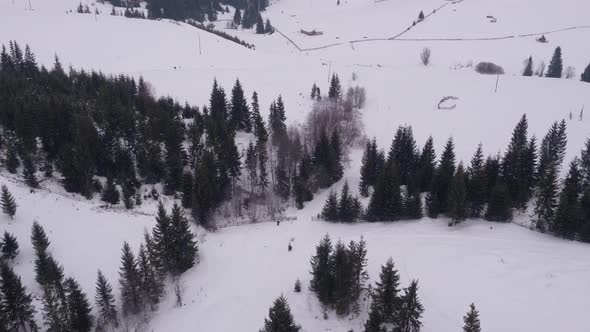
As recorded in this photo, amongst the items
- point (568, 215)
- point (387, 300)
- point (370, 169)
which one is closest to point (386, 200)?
point (370, 169)

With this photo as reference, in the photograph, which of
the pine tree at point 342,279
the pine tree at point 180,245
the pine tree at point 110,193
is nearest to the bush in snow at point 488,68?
the pine tree at point 342,279

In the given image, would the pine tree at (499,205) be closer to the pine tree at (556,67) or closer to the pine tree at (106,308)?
the pine tree at (106,308)

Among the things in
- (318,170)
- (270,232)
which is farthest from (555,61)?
(270,232)

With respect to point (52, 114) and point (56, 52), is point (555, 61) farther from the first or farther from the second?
point (56, 52)

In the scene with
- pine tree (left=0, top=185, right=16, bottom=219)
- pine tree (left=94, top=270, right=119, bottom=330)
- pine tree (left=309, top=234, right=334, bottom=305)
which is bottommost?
pine tree (left=94, top=270, right=119, bottom=330)

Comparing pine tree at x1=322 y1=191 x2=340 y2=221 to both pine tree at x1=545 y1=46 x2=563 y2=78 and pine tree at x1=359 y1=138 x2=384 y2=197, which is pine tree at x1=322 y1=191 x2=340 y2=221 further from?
pine tree at x1=545 y1=46 x2=563 y2=78

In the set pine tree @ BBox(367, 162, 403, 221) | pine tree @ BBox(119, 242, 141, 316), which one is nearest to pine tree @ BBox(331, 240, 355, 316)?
pine tree @ BBox(367, 162, 403, 221)
